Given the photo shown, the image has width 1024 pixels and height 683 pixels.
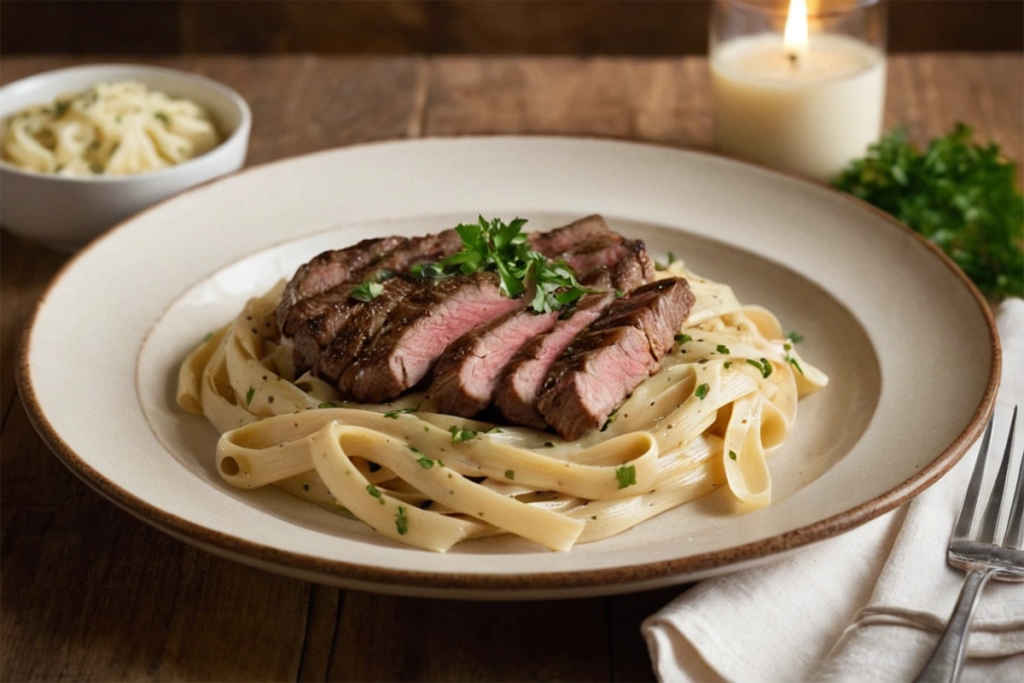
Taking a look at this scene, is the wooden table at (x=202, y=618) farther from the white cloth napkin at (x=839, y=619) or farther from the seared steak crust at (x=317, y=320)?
the seared steak crust at (x=317, y=320)

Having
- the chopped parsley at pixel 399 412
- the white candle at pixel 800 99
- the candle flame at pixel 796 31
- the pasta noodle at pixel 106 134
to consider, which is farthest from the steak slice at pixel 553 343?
the pasta noodle at pixel 106 134

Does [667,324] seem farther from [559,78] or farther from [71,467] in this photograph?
[559,78]

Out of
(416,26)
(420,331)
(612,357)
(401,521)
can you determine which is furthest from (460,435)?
(416,26)

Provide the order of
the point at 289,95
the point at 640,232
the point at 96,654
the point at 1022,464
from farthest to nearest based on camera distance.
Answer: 1. the point at 289,95
2. the point at 640,232
3. the point at 1022,464
4. the point at 96,654

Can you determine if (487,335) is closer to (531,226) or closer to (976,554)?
(531,226)

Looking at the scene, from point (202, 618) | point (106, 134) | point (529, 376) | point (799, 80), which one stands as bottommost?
point (202, 618)

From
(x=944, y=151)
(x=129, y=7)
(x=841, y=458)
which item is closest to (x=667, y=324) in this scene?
(x=841, y=458)
